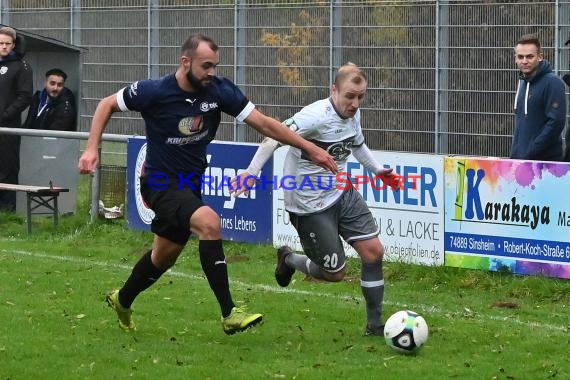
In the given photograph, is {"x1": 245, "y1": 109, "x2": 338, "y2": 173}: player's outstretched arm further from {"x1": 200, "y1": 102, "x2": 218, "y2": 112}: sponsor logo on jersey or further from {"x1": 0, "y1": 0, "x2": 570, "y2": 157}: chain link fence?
{"x1": 0, "y1": 0, "x2": 570, "y2": 157}: chain link fence

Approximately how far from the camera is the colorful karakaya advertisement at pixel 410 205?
1232 cm

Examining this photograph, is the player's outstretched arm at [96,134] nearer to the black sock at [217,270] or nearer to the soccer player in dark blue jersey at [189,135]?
the soccer player in dark blue jersey at [189,135]

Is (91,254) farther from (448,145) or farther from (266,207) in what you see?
(448,145)

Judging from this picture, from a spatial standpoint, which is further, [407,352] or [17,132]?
[17,132]

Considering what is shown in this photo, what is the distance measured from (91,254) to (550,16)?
18.7 feet

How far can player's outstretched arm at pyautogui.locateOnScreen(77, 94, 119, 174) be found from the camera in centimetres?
864

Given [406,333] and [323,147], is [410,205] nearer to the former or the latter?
[323,147]

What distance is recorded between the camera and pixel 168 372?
8.22m

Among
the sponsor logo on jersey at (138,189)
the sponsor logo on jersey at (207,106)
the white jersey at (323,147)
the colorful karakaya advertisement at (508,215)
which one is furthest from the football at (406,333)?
the sponsor logo on jersey at (138,189)

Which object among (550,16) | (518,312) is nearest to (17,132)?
(550,16)

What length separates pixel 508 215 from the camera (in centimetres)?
1175

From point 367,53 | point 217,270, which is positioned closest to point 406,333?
point 217,270

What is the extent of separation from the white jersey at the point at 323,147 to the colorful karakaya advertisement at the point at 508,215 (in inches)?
93.1

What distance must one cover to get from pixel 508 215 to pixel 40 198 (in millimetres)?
6419
